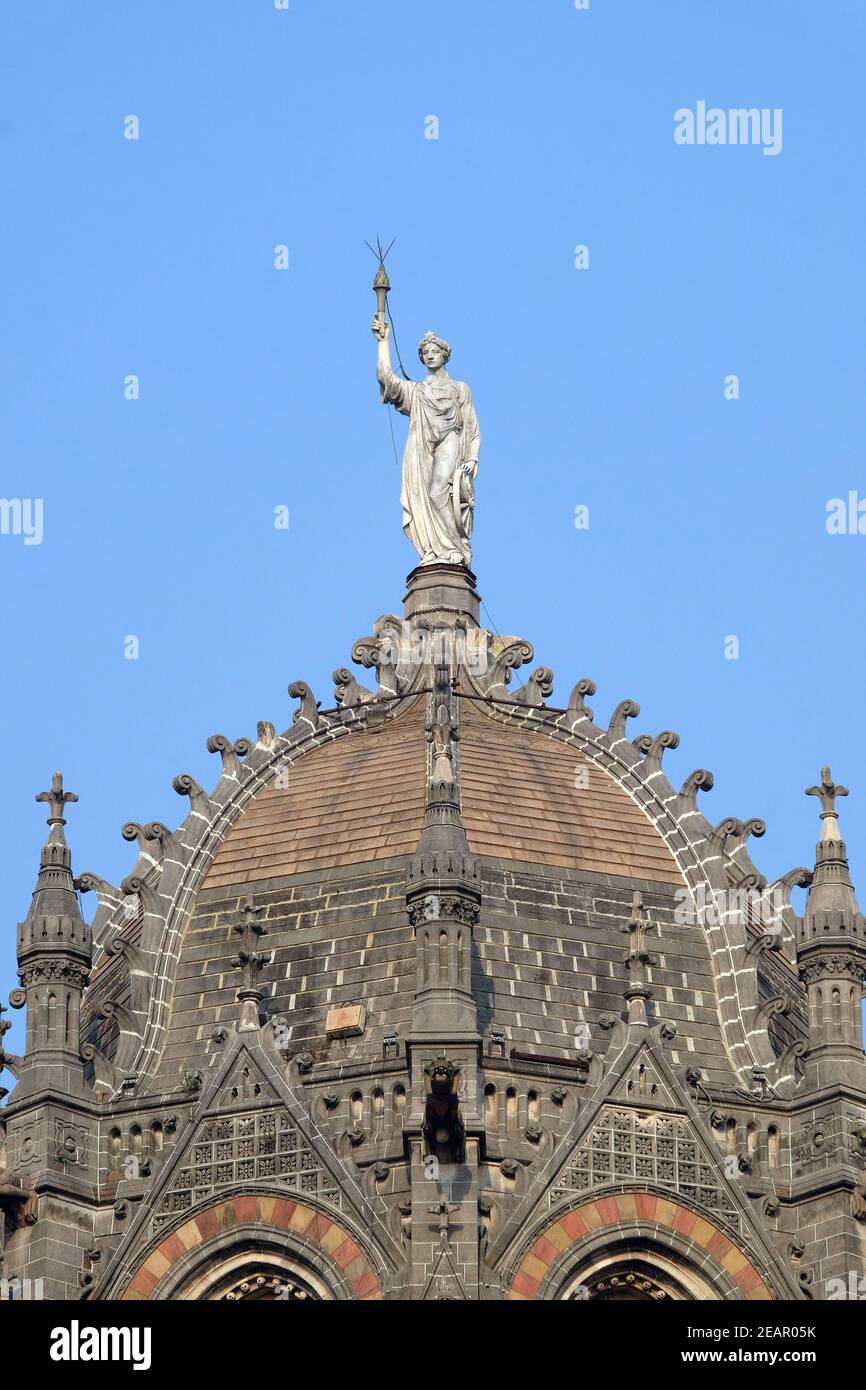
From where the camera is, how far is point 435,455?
95125 millimetres

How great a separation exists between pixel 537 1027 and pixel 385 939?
11.7 ft

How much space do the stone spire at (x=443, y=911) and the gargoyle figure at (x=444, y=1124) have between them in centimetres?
121

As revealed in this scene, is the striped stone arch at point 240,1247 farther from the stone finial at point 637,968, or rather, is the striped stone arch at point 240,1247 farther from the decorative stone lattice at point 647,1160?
Answer: the stone finial at point 637,968

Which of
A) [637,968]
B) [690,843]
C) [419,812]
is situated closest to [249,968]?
[419,812]

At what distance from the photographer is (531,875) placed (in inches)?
3371

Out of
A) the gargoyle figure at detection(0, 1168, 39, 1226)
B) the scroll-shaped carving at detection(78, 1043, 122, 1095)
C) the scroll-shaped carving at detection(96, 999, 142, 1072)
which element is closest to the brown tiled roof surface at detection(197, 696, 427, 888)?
the scroll-shaped carving at detection(96, 999, 142, 1072)

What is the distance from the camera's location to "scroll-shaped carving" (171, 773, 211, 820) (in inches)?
3519

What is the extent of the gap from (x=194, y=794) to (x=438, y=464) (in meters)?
9.92

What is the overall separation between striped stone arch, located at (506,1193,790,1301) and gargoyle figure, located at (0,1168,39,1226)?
9.22 meters

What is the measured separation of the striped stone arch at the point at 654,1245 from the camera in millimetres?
77938

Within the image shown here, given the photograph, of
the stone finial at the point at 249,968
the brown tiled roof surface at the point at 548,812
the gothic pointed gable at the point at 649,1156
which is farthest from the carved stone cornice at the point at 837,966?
the stone finial at the point at 249,968
